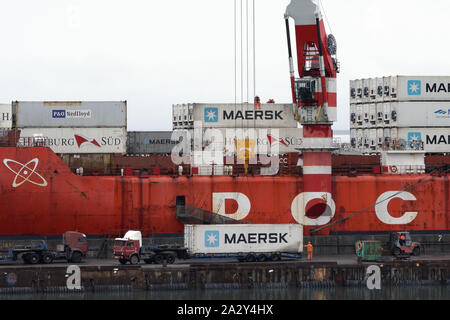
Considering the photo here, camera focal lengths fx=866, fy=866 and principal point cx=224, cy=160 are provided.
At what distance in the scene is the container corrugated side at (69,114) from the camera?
231 ft

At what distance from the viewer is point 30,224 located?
205ft

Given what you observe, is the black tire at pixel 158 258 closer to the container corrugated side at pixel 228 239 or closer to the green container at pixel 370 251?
the container corrugated side at pixel 228 239

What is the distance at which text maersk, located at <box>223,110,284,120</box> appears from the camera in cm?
6919

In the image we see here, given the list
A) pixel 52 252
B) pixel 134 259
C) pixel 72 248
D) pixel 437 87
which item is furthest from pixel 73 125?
pixel 437 87

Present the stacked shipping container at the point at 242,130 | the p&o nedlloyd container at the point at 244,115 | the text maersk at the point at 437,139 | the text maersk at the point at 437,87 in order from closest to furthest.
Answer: the stacked shipping container at the point at 242,130 < the p&o nedlloyd container at the point at 244,115 < the text maersk at the point at 437,87 < the text maersk at the point at 437,139

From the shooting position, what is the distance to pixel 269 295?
52.7 metres

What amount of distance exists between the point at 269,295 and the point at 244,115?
20.5 m

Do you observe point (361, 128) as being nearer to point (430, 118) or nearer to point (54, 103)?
point (430, 118)

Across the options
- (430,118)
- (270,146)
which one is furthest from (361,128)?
(270,146)

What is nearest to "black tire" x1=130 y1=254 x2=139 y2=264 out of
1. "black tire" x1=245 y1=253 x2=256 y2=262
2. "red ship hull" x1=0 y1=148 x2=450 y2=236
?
"red ship hull" x1=0 y1=148 x2=450 y2=236

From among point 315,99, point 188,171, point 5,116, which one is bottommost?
point 188,171

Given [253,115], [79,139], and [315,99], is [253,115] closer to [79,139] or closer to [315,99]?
[315,99]

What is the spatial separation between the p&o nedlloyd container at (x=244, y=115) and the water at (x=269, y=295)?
61.0ft

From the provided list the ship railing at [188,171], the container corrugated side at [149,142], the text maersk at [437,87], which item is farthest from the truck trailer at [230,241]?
the container corrugated side at [149,142]
